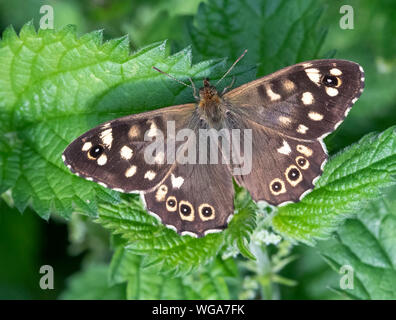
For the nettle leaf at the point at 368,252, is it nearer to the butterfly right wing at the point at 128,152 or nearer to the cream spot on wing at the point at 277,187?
the cream spot on wing at the point at 277,187

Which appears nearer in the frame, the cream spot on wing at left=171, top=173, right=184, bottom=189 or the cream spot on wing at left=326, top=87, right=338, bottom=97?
the cream spot on wing at left=326, top=87, right=338, bottom=97

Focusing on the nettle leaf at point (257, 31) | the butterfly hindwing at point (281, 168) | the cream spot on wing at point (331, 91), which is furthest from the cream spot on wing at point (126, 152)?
the cream spot on wing at point (331, 91)

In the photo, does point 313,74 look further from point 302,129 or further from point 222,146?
point 222,146

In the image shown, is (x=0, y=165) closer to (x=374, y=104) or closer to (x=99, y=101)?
(x=99, y=101)

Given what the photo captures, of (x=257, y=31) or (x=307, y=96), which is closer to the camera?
(x=307, y=96)

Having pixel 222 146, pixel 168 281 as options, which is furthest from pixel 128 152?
pixel 168 281

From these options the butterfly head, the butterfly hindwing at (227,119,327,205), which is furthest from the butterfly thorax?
the butterfly hindwing at (227,119,327,205)

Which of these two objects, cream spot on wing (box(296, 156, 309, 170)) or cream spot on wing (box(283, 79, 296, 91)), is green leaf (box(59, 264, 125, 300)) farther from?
cream spot on wing (box(283, 79, 296, 91))
